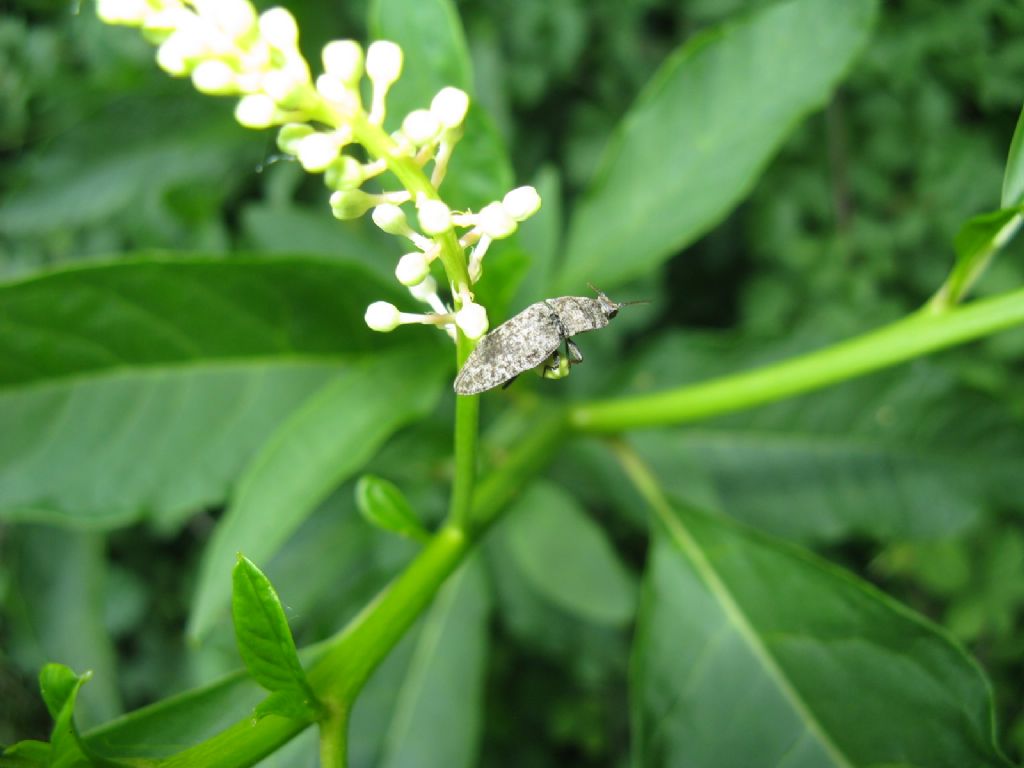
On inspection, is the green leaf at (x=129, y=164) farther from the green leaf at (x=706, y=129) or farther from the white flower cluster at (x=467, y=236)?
the white flower cluster at (x=467, y=236)

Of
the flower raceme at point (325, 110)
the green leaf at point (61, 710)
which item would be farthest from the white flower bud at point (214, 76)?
the green leaf at point (61, 710)

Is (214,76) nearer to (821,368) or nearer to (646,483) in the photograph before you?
(821,368)

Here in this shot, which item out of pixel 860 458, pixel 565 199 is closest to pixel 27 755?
pixel 860 458

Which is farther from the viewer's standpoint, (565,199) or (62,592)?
(565,199)

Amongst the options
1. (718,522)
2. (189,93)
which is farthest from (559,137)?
(718,522)

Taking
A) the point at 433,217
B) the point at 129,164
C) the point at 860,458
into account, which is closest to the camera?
the point at 433,217
